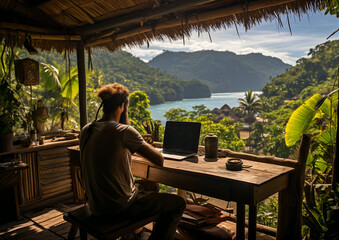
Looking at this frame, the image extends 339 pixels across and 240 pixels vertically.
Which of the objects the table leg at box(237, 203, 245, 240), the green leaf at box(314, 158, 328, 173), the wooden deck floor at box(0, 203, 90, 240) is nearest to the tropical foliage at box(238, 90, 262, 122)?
the green leaf at box(314, 158, 328, 173)

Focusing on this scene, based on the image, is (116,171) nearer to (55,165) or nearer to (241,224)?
(241,224)

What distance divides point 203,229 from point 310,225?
84cm

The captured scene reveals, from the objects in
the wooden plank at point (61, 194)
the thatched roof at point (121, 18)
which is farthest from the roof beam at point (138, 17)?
the wooden plank at point (61, 194)

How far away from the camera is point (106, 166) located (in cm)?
188

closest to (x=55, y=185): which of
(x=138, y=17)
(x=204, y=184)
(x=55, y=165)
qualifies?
(x=55, y=165)

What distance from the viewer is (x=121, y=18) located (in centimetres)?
365

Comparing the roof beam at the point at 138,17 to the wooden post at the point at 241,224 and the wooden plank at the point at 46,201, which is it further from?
the wooden plank at the point at 46,201

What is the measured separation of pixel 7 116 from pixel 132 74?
111ft

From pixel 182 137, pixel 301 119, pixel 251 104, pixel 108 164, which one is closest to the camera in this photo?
pixel 108 164

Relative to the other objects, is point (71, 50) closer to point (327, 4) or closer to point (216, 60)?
point (327, 4)

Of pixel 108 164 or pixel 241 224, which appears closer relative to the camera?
pixel 108 164

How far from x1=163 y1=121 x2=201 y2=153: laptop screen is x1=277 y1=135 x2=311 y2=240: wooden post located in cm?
85

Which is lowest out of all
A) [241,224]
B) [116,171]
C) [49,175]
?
[49,175]

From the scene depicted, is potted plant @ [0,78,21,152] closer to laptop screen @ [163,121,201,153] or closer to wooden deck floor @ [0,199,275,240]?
wooden deck floor @ [0,199,275,240]
